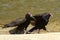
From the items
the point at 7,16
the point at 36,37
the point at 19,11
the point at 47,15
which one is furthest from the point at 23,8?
the point at 36,37

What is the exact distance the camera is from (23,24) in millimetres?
8523

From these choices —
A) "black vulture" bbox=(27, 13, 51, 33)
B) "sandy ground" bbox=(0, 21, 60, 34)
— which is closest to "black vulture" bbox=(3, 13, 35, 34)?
"black vulture" bbox=(27, 13, 51, 33)

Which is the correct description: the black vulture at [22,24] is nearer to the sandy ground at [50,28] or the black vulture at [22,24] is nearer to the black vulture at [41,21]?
the black vulture at [41,21]

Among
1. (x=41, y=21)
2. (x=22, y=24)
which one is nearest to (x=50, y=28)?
(x=41, y=21)

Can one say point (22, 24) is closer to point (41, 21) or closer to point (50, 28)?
point (41, 21)

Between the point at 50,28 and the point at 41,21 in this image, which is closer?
the point at 41,21

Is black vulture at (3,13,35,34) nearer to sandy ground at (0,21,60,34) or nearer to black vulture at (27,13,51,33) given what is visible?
black vulture at (27,13,51,33)

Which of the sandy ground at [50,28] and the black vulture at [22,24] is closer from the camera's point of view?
the black vulture at [22,24]

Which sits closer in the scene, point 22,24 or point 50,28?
point 22,24

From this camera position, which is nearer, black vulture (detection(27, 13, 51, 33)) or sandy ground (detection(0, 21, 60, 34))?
black vulture (detection(27, 13, 51, 33))

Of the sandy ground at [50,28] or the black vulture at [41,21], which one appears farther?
the sandy ground at [50,28]

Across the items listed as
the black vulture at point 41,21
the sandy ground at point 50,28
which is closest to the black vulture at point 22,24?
the black vulture at point 41,21

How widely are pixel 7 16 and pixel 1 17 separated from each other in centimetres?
22

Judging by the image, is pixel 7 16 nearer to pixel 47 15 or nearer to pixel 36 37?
pixel 47 15
